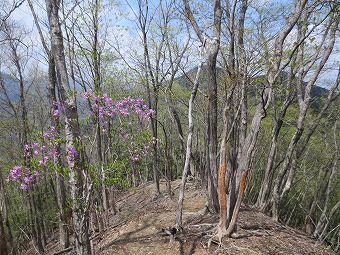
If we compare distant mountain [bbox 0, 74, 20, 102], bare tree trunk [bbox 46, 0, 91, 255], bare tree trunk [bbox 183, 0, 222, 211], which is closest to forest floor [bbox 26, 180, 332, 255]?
bare tree trunk [bbox 183, 0, 222, 211]

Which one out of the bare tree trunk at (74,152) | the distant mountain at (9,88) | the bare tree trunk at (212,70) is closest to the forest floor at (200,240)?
the bare tree trunk at (212,70)

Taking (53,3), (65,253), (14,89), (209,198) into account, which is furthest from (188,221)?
(14,89)

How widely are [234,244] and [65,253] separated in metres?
5.23

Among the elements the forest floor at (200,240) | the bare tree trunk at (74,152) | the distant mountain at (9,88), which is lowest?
the forest floor at (200,240)

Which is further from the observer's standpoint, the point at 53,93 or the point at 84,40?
the point at 84,40

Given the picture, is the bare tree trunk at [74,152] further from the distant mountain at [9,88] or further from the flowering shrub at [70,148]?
the distant mountain at [9,88]

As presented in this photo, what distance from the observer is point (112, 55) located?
37.4 feet

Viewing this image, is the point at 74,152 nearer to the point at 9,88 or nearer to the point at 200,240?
the point at 200,240

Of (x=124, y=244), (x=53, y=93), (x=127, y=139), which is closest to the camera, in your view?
(x=127, y=139)

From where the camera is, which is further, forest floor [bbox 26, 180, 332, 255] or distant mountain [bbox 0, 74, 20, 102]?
distant mountain [bbox 0, 74, 20, 102]

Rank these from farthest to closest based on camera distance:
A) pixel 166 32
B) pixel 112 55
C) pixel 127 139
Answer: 1. pixel 112 55
2. pixel 166 32
3. pixel 127 139

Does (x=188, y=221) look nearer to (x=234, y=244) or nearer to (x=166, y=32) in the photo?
(x=234, y=244)

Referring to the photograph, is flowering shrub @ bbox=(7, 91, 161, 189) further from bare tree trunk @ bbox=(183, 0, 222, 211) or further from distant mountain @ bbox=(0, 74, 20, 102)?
distant mountain @ bbox=(0, 74, 20, 102)

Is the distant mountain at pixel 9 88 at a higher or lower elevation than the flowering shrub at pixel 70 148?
higher
